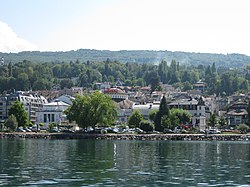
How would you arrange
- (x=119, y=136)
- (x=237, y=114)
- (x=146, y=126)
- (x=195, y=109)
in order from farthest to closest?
(x=237, y=114), (x=195, y=109), (x=146, y=126), (x=119, y=136)

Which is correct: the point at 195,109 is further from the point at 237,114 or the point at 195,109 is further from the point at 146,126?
the point at 146,126

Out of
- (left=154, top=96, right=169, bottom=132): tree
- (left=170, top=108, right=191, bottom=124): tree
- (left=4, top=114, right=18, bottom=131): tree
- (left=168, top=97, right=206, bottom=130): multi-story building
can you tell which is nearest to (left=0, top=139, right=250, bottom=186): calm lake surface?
(left=4, top=114, right=18, bottom=131): tree

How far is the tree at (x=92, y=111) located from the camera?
103 meters

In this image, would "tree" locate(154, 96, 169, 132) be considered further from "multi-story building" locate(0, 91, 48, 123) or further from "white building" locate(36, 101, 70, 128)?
"multi-story building" locate(0, 91, 48, 123)

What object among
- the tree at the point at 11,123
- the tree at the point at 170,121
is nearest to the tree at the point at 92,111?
the tree at the point at 11,123

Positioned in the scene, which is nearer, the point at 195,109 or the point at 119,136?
the point at 119,136

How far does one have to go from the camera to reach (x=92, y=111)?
10294 centimetres

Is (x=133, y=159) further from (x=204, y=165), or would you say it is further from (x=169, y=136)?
(x=169, y=136)

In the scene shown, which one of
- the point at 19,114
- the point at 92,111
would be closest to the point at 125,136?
the point at 92,111

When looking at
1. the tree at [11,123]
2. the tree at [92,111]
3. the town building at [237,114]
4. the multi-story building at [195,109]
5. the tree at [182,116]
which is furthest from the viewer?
the town building at [237,114]

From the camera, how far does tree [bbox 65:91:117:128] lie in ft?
338

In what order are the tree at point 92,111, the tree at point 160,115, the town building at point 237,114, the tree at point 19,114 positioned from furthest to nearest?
the town building at point 237,114, the tree at point 19,114, the tree at point 160,115, the tree at point 92,111

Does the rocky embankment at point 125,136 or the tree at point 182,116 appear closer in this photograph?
the rocky embankment at point 125,136

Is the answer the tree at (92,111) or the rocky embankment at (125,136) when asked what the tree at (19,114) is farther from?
the rocky embankment at (125,136)
